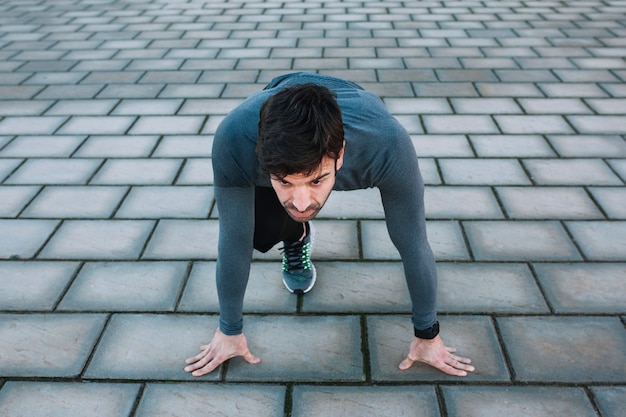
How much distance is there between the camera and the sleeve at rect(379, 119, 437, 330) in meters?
1.52

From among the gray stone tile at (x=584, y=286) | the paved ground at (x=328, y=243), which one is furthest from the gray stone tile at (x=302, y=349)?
the gray stone tile at (x=584, y=286)

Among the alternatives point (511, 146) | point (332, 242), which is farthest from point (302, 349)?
point (511, 146)

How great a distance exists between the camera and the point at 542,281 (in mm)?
2482

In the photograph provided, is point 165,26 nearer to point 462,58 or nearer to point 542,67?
point 462,58

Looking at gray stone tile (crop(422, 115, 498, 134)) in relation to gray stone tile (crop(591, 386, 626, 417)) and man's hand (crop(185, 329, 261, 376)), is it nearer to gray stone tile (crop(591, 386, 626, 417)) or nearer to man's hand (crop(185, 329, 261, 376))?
gray stone tile (crop(591, 386, 626, 417))

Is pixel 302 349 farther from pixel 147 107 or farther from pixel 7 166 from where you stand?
pixel 147 107

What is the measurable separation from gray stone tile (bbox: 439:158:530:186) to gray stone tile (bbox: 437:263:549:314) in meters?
0.79

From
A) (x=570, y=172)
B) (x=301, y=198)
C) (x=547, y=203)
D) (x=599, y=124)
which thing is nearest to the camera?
(x=301, y=198)

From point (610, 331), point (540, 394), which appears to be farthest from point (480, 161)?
point (540, 394)

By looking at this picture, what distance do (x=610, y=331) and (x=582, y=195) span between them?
109cm

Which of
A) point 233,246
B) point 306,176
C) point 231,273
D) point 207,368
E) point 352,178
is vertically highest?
point 306,176

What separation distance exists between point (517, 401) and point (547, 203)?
4.72 ft

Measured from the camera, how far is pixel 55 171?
11.2ft

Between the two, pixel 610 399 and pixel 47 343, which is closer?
pixel 610 399
